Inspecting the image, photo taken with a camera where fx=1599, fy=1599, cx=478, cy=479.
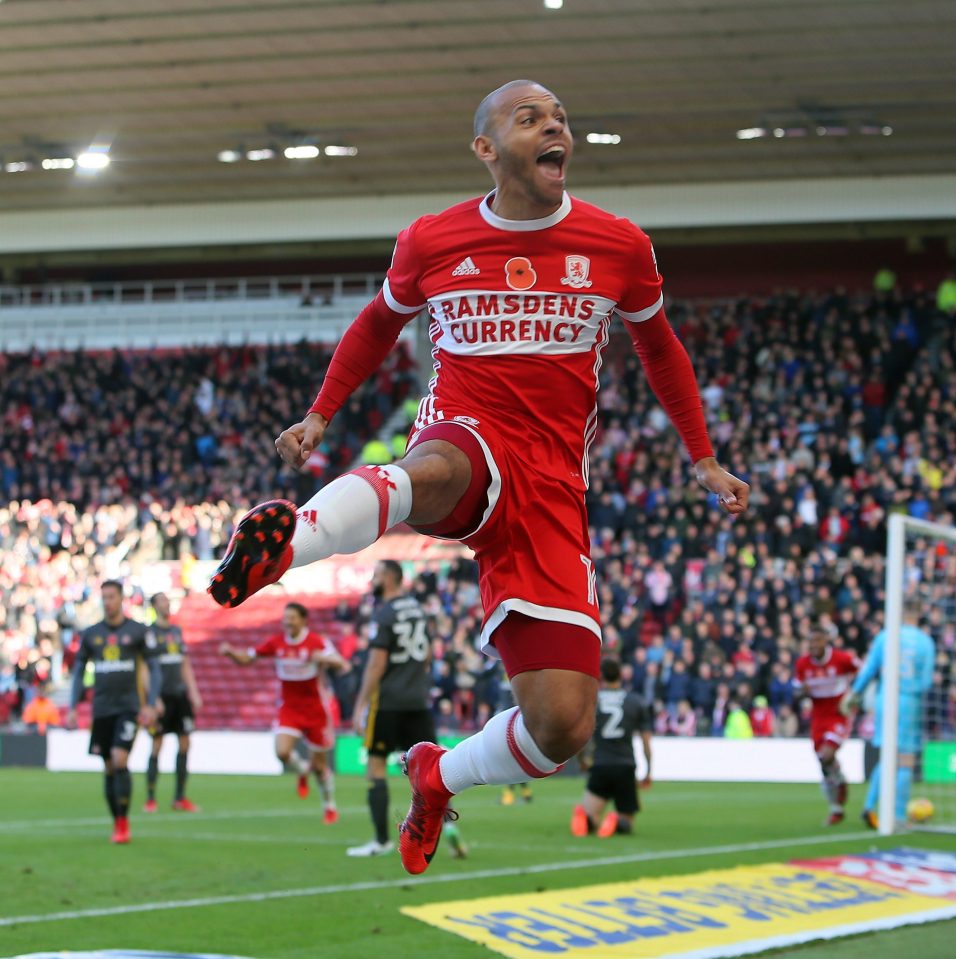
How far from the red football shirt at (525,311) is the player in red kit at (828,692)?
35.0 feet

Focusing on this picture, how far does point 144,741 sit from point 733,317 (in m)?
15.1

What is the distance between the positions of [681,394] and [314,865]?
22.7 ft

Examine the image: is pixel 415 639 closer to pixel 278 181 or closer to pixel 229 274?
pixel 278 181

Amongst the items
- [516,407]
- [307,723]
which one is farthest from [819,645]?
[516,407]

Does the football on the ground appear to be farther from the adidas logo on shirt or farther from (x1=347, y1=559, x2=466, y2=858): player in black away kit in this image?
the adidas logo on shirt

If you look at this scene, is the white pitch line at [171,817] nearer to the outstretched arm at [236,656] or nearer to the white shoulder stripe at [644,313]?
the outstretched arm at [236,656]

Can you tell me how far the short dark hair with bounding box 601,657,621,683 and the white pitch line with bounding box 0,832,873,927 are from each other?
6.67 feet

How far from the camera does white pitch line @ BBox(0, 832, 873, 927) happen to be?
9.19m

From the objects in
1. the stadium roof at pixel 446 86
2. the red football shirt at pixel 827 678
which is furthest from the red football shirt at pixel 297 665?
the stadium roof at pixel 446 86

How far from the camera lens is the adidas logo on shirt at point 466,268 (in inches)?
213

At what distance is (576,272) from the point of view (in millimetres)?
5434

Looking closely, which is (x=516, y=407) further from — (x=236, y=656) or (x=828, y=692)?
(x=828, y=692)

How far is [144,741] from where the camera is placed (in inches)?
1037

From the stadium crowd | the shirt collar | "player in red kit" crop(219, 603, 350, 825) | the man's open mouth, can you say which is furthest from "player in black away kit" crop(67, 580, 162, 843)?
the stadium crowd
